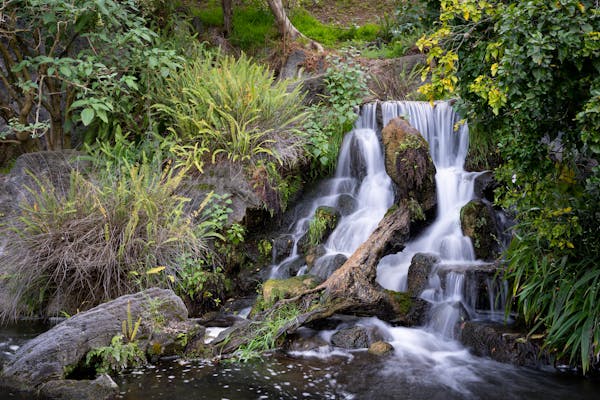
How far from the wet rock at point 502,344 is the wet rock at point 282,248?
2.65 m

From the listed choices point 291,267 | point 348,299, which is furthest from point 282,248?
point 348,299

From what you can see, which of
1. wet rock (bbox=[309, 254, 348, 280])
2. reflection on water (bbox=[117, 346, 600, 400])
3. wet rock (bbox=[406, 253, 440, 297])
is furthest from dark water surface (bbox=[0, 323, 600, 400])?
wet rock (bbox=[309, 254, 348, 280])

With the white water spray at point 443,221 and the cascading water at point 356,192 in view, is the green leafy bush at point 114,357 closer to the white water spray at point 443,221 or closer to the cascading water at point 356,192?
the cascading water at point 356,192

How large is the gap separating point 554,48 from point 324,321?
3.66 meters

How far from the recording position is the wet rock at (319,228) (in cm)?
794

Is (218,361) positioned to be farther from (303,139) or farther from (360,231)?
(303,139)

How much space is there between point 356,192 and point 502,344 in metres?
3.46

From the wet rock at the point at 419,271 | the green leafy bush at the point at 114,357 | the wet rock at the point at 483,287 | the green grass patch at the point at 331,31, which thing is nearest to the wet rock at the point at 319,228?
the wet rock at the point at 419,271

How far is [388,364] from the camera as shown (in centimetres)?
573

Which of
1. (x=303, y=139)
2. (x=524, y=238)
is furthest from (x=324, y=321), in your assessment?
(x=303, y=139)

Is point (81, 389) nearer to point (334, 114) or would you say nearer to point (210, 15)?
point (334, 114)

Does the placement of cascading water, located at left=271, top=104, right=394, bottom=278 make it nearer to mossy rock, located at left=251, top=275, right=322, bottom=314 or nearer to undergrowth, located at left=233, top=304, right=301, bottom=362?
mossy rock, located at left=251, top=275, right=322, bottom=314

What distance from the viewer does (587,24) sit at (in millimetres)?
4328

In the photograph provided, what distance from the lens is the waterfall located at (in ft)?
22.0
